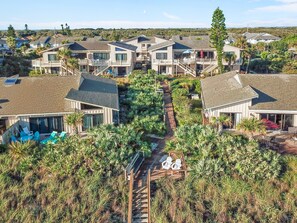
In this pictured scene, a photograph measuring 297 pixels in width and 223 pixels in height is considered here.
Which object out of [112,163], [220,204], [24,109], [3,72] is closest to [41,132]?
[24,109]

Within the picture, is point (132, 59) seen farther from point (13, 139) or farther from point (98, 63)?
point (13, 139)

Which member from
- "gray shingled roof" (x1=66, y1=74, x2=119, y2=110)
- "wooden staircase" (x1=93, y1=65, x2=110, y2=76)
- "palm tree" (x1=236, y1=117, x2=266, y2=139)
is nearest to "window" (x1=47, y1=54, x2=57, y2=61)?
"wooden staircase" (x1=93, y1=65, x2=110, y2=76)

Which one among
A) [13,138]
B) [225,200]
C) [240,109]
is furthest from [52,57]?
[225,200]

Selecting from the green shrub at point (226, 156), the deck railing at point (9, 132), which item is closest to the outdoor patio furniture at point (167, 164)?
the green shrub at point (226, 156)

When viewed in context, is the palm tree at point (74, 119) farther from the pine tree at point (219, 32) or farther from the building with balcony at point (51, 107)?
the pine tree at point (219, 32)

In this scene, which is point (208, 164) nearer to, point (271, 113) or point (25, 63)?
point (271, 113)

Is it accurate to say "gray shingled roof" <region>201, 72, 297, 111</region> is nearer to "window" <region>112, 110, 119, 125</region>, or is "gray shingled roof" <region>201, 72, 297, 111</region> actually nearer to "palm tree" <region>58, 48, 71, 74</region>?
"window" <region>112, 110, 119, 125</region>
